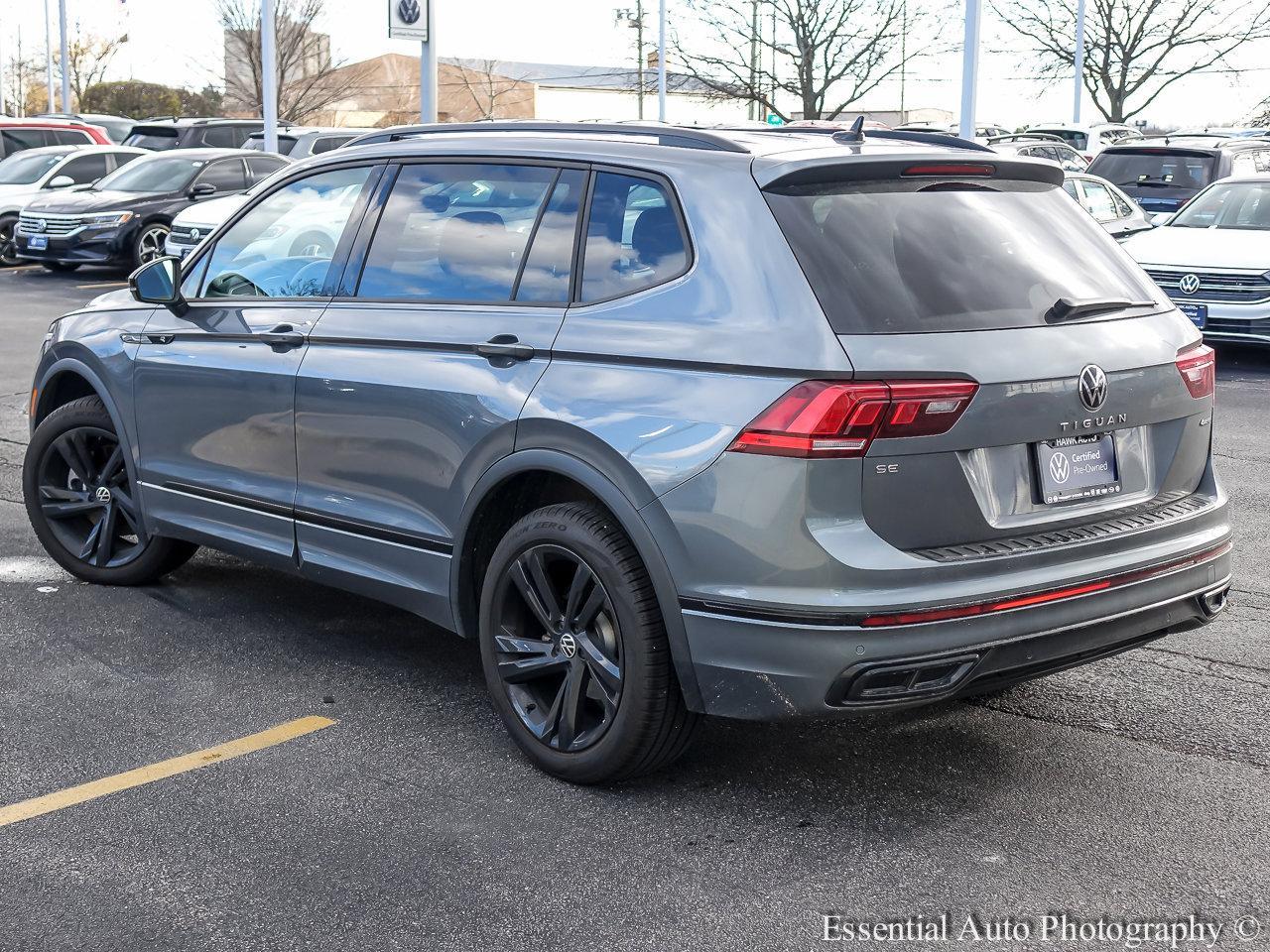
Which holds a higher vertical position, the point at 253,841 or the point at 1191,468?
the point at 1191,468

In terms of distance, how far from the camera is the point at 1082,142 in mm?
32469

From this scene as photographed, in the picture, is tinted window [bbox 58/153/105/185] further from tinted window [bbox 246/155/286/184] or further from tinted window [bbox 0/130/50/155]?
tinted window [bbox 0/130/50/155]

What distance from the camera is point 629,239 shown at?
162 inches

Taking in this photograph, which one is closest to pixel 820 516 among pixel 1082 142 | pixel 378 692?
pixel 378 692

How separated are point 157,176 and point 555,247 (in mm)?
17823

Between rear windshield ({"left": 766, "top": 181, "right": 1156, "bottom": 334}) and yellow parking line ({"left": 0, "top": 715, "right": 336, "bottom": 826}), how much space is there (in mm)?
2100

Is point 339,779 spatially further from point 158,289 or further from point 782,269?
point 158,289

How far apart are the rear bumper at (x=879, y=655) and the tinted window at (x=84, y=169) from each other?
69.4 feet

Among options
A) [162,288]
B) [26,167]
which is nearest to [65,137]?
[26,167]

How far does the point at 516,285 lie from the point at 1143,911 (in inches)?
91.0

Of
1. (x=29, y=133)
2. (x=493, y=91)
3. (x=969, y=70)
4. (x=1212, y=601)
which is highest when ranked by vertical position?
(x=493, y=91)

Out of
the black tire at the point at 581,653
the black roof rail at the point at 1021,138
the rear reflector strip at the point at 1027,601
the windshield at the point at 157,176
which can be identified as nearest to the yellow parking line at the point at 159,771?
the black tire at the point at 581,653

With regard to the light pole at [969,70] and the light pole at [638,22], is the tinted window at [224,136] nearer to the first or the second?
the light pole at [969,70]

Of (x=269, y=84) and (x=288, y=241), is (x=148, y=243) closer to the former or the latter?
(x=269, y=84)
